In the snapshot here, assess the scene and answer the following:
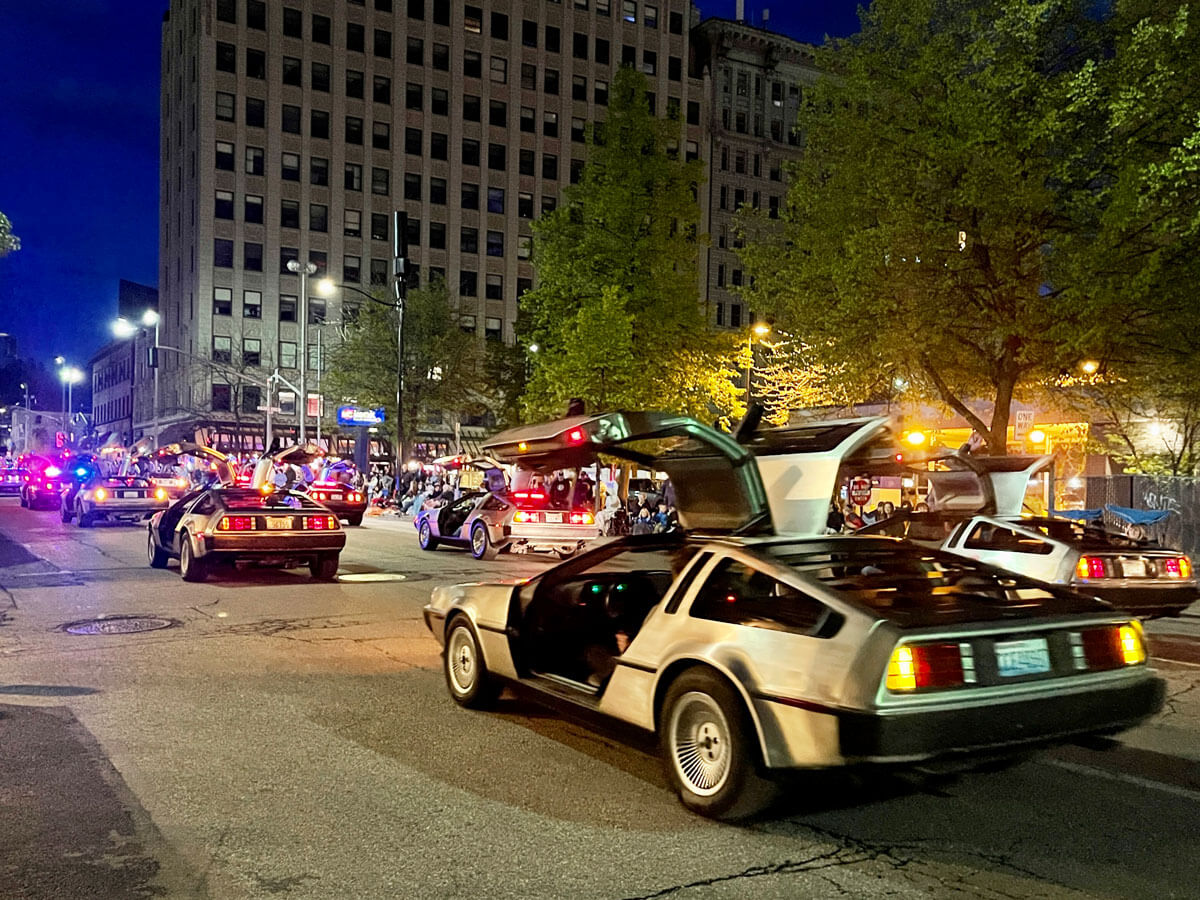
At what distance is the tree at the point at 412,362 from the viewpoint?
45.7 metres

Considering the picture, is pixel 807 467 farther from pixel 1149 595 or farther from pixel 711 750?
pixel 1149 595

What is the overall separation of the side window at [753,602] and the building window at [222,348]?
5555 centimetres

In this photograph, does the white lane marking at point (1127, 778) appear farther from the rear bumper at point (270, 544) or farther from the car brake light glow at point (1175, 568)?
the rear bumper at point (270, 544)

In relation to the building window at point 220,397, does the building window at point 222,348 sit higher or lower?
higher

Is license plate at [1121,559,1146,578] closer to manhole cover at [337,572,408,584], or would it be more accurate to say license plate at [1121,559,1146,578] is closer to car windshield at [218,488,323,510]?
manhole cover at [337,572,408,584]

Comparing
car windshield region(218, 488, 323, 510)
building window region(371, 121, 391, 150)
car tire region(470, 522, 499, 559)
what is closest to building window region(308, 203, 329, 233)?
building window region(371, 121, 391, 150)

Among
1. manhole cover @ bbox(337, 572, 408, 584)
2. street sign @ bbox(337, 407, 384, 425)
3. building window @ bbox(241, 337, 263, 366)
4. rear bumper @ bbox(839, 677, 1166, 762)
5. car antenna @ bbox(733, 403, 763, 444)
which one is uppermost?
building window @ bbox(241, 337, 263, 366)

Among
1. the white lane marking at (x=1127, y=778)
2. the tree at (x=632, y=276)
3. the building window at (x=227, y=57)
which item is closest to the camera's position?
the white lane marking at (x=1127, y=778)

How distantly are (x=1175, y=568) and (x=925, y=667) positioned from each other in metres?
7.71

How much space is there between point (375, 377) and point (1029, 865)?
43512 millimetres

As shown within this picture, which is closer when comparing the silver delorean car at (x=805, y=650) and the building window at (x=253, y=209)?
the silver delorean car at (x=805, y=650)

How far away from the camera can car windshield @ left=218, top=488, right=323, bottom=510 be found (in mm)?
13422

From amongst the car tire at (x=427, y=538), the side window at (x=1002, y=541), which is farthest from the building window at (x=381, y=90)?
the side window at (x=1002, y=541)

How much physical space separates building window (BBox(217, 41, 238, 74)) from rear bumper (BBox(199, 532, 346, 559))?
52166mm
